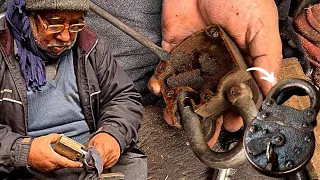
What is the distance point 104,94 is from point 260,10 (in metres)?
0.50

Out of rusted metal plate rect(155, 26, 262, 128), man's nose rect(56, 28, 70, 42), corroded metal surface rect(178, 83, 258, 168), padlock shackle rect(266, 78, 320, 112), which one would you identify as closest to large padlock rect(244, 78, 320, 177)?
padlock shackle rect(266, 78, 320, 112)

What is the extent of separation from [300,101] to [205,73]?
1.48 ft

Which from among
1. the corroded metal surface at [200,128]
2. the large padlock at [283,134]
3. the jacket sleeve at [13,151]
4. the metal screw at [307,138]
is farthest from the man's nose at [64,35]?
the metal screw at [307,138]

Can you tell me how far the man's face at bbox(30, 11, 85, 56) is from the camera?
1.46 meters

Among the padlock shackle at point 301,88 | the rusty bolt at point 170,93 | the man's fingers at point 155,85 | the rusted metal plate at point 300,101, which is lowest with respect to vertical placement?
the rusted metal plate at point 300,101

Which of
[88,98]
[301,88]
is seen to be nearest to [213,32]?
[88,98]

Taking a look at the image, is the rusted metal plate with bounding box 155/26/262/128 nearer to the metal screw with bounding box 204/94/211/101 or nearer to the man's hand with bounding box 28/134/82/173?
the metal screw with bounding box 204/94/211/101

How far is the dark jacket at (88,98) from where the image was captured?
59.3 inches

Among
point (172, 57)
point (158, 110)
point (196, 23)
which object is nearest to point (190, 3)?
point (196, 23)

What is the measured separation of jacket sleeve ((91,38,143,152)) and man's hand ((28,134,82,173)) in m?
0.18

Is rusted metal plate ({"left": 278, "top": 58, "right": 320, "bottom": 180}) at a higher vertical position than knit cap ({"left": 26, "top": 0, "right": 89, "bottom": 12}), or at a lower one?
lower

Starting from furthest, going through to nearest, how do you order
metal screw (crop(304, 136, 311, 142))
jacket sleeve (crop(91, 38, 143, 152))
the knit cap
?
1. jacket sleeve (crop(91, 38, 143, 152))
2. the knit cap
3. metal screw (crop(304, 136, 311, 142))

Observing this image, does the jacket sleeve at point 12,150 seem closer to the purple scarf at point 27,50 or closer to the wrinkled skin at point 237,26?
the purple scarf at point 27,50

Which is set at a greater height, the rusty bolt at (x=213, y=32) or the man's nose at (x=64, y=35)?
the man's nose at (x=64, y=35)
